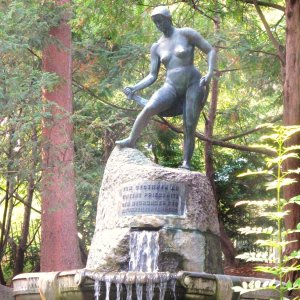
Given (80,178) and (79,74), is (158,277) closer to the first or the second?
(80,178)

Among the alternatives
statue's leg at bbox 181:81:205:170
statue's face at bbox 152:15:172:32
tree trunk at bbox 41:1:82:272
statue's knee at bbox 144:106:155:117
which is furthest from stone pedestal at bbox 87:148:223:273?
tree trunk at bbox 41:1:82:272

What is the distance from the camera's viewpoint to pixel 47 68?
1783cm

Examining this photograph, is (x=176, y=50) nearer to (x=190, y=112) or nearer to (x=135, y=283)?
(x=190, y=112)

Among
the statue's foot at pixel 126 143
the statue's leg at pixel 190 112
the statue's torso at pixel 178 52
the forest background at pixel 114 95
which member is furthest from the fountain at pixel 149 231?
the forest background at pixel 114 95

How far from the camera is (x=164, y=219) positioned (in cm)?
909

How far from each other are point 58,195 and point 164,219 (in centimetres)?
790

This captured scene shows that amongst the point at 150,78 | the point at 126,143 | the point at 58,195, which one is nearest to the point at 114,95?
the point at 58,195

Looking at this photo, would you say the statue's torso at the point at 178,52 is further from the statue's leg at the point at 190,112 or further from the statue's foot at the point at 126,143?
the statue's foot at the point at 126,143

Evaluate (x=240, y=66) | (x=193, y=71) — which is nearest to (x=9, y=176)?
(x=240, y=66)

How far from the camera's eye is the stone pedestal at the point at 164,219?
355 inches

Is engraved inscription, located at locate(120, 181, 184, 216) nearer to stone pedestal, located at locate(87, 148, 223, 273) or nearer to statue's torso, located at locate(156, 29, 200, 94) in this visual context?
stone pedestal, located at locate(87, 148, 223, 273)

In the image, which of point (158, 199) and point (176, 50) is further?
point (176, 50)

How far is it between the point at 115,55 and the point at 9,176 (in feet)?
15.0

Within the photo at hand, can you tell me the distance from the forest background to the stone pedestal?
3.78 metres
